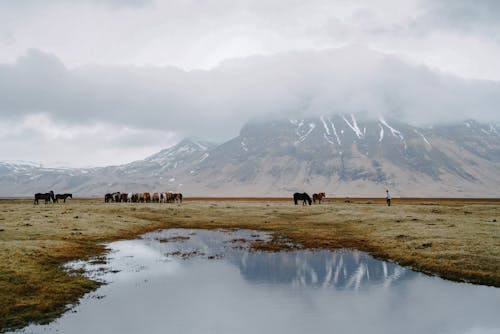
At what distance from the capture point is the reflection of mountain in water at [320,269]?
23281 mm

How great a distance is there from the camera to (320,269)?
26.1 m

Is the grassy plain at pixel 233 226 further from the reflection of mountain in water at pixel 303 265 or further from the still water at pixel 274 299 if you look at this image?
the reflection of mountain in water at pixel 303 265

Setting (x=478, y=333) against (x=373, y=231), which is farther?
(x=373, y=231)

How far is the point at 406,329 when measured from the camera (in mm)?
16203

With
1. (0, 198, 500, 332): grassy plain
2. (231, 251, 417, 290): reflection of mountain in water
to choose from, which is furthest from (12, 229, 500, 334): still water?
(0, 198, 500, 332): grassy plain

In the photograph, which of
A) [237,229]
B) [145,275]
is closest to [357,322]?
[145,275]

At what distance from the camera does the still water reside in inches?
642

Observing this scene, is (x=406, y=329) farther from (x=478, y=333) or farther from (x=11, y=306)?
(x=11, y=306)

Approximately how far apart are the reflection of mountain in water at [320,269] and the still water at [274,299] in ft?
0.21

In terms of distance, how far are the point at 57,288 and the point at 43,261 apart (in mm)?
6809

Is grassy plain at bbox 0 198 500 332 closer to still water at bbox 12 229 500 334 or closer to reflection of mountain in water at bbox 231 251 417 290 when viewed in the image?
still water at bbox 12 229 500 334

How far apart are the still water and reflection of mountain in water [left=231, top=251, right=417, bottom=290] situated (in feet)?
0.21

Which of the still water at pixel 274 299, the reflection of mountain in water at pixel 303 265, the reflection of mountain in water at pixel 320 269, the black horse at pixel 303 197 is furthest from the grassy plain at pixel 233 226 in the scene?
the black horse at pixel 303 197

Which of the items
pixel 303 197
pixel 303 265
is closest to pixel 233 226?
pixel 303 265
